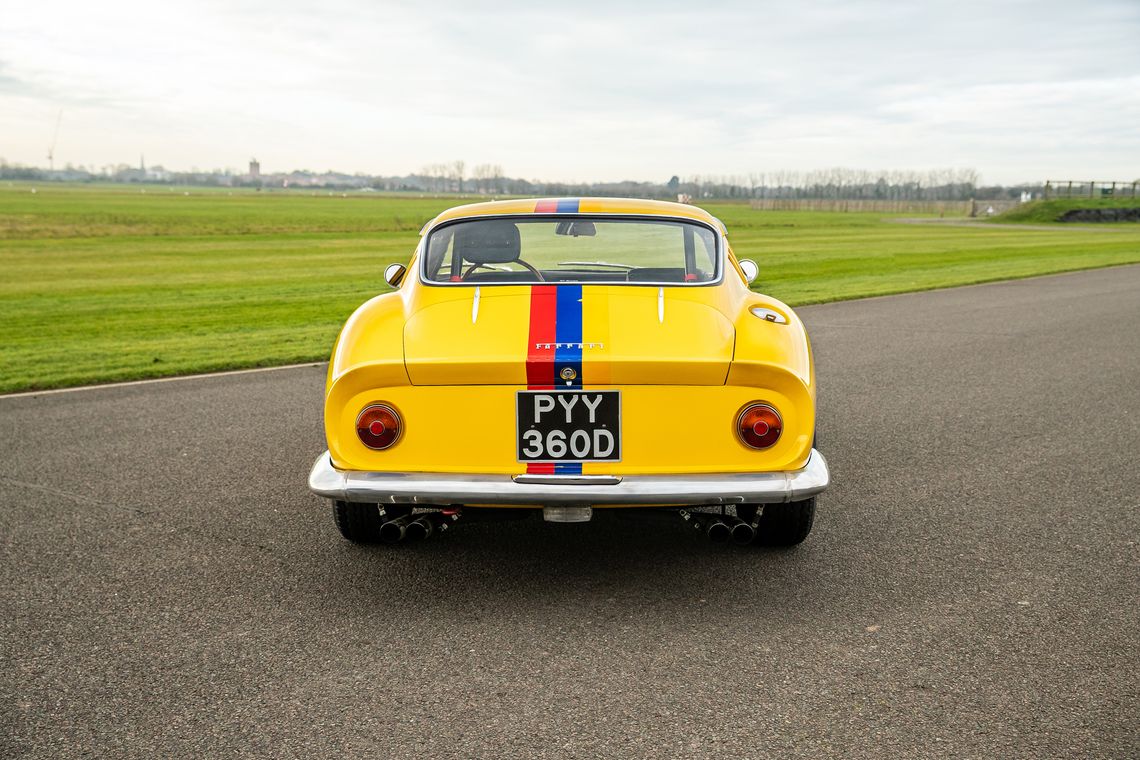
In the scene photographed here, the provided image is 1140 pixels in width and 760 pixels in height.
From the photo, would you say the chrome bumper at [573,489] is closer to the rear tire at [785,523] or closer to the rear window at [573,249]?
the rear tire at [785,523]

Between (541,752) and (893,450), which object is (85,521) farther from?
(893,450)

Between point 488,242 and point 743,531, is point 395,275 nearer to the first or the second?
point 488,242

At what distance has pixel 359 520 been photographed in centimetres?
439

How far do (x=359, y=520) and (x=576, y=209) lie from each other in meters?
1.83

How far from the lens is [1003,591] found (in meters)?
4.01

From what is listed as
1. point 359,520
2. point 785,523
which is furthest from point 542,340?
point 785,523

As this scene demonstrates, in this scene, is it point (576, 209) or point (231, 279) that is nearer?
point (576, 209)

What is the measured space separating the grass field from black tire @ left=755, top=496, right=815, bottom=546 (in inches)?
257

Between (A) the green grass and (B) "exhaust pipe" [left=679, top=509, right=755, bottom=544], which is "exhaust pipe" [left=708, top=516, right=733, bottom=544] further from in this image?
(A) the green grass

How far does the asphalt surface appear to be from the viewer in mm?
2916

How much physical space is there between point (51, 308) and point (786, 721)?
48.5ft

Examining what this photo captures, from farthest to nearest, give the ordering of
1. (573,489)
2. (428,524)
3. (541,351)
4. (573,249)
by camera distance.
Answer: (573,249) → (428,524) → (541,351) → (573,489)

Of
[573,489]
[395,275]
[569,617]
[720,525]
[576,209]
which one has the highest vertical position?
[576,209]

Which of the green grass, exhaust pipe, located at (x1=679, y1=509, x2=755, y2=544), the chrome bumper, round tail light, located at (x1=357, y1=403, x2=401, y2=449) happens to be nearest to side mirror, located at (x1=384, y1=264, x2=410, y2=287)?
round tail light, located at (x1=357, y1=403, x2=401, y2=449)
